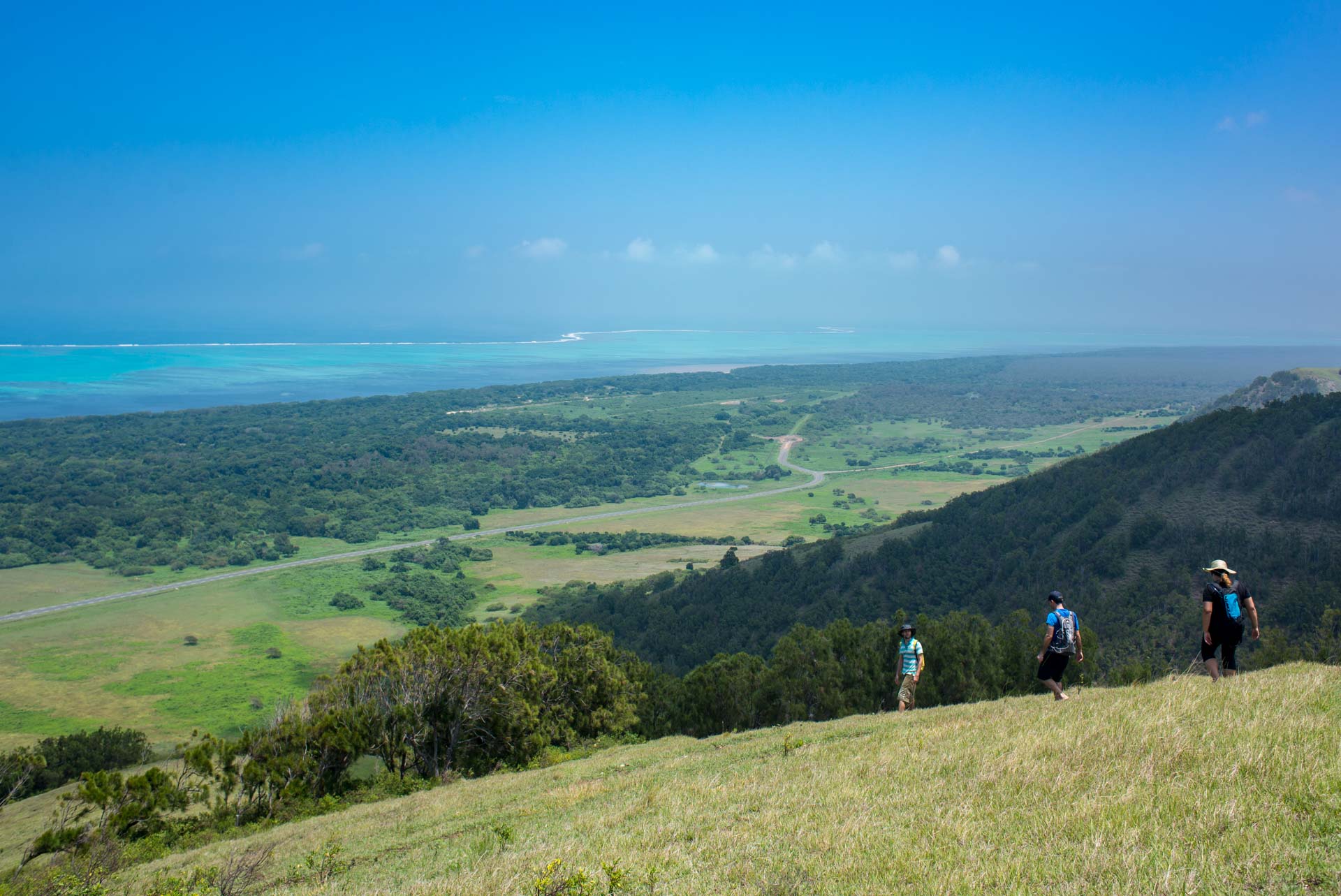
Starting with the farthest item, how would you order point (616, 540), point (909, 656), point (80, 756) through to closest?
point (616, 540), point (80, 756), point (909, 656)

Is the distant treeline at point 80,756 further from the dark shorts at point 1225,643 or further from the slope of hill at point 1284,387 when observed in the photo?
the slope of hill at point 1284,387

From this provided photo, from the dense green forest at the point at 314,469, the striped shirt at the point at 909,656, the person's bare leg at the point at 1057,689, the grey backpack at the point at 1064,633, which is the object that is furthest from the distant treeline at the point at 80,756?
the dense green forest at the point at 314,469

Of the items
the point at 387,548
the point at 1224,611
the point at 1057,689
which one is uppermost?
the point at 1224,611

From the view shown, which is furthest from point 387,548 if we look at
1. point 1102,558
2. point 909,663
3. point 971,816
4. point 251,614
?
point 971,816

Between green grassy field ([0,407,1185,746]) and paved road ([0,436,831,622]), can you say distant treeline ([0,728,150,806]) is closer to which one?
green grassy field ([0,407,1185,746])

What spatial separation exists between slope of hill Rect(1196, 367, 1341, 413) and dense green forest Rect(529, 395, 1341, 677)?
59779 mm

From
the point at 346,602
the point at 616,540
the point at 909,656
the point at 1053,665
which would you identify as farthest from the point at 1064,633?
the point at 616,540

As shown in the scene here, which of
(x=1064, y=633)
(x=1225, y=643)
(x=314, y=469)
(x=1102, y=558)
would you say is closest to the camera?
(x=1225, y=643)

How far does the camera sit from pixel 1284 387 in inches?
4289

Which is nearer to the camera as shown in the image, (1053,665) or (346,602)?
(1053,665)

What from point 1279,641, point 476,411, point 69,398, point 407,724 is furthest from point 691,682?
point 69,398

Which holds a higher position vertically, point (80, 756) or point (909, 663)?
point (909, 663)

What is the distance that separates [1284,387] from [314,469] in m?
135

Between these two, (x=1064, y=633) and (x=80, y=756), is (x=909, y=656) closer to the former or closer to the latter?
(x=1064, y=633)
